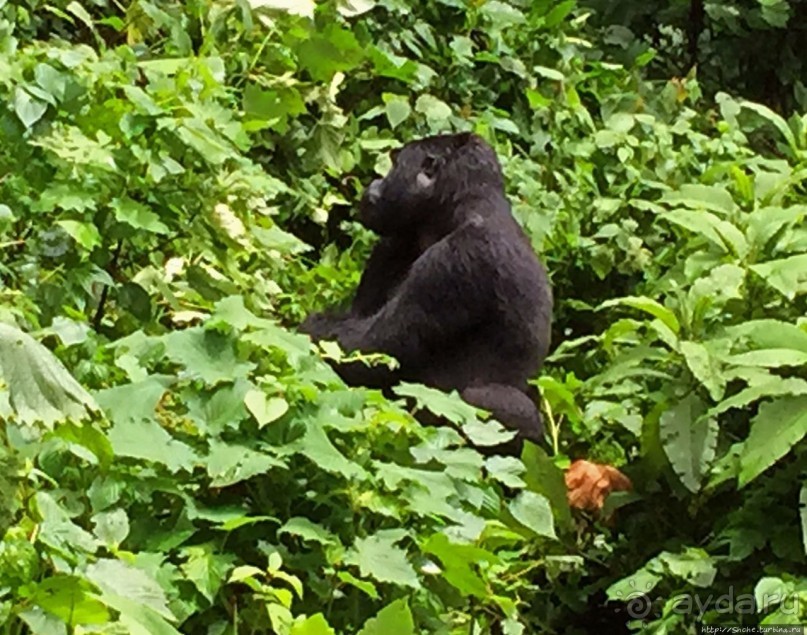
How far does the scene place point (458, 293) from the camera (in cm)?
266

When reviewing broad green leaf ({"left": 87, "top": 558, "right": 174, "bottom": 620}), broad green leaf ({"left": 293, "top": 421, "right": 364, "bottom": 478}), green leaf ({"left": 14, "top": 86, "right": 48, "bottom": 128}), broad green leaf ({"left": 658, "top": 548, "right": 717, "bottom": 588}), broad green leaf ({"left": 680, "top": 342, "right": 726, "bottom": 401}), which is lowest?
broad green leaf ({"left": 658, "top": 548, "right": 717, "bottom": 588})

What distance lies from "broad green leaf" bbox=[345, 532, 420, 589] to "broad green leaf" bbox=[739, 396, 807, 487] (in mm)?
725

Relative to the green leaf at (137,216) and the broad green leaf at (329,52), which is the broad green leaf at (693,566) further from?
the broad green leaf at (329,52)

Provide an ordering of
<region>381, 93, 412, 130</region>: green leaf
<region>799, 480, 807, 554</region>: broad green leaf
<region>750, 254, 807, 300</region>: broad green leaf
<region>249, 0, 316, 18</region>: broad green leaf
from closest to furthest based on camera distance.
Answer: <region>799, 480, 807, 554</region>: broad green leaf
<region>750, 254, 807, 300</region>: broad green leaf
<region>249, 0, 316, 18</region>: broad green leaf
<region>381, 93, 412, 130</region>: green leaf

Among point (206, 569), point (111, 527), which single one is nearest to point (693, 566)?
point (206, 569)

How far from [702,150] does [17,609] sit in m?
3.20

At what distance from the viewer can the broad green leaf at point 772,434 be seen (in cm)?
205

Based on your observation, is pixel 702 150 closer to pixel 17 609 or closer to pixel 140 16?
pixel 140 16

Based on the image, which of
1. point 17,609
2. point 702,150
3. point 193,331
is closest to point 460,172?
point 193,331

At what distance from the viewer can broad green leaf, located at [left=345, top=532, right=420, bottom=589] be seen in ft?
4.95

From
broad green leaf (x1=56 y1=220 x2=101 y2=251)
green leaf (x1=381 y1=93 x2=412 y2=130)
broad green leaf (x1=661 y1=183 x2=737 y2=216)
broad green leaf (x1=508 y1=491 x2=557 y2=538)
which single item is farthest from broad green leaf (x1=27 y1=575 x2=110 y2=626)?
green leaf (x1=381 y1=93 x2=412 y2=130)

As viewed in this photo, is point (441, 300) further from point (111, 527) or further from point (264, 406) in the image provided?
point (111, 527)

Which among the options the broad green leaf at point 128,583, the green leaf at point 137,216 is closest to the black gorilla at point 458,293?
the green leaf at point 137,216

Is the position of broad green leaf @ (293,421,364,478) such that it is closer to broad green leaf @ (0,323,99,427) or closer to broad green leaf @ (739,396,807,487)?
broad green leaf @ (0,323,99,427)
